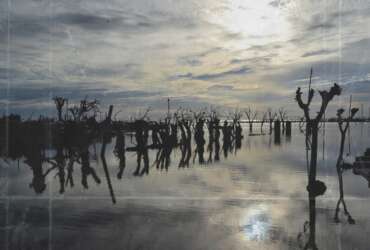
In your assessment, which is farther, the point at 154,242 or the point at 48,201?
the point at 48,201

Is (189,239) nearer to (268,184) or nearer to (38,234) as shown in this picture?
(38,234)

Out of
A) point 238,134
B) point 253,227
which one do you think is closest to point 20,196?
point 253,227

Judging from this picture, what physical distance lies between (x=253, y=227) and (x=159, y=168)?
10.2 m

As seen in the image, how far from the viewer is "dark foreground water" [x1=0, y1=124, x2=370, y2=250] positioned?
6.19 meters

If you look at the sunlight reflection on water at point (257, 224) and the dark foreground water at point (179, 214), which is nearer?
the dark foreground water at point (179, 214)

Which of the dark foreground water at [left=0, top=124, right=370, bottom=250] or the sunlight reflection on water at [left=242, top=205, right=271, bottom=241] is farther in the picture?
the sunlight reflection on water at [left=242, top=205, right=271, bottom=241]

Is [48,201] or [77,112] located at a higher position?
[77,112]

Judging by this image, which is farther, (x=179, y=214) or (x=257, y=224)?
(x=179, y=214)

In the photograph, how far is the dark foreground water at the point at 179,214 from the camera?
20.3 ft

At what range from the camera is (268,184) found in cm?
1239

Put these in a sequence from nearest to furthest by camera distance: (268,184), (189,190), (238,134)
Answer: (189,190), (268,184), (238,134)

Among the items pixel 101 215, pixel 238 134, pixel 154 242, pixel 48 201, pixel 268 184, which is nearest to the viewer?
pixel 154 242

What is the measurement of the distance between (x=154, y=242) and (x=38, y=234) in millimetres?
2042

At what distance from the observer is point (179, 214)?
7957 mm
